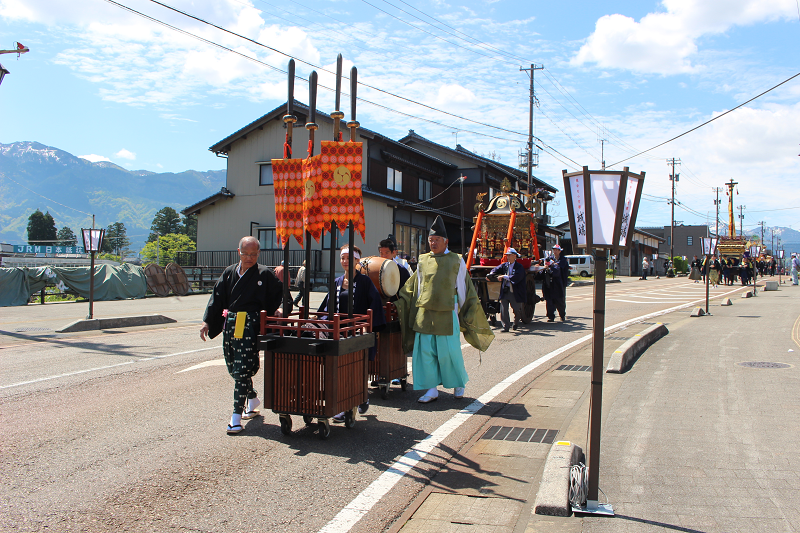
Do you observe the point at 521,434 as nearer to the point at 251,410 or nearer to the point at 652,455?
the point at 652,455

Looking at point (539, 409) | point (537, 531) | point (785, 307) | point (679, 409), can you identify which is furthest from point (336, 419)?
point (785, 307)

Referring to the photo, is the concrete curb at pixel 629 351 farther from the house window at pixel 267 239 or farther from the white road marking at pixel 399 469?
the house window at pixel 267 239

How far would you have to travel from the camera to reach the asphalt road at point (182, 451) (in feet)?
12.3

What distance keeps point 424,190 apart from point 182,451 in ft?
106

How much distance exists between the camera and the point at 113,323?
14672 millimetres

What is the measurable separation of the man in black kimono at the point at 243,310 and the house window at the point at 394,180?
2662 cm

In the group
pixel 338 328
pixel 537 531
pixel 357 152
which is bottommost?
pixel 537 531

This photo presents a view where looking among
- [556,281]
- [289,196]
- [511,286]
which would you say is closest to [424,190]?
[556,281]

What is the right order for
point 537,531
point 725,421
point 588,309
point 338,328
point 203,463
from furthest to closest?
1. point 588,309
2. point 725,421
3. point 338,328
4. point 203,463
5. point 537,531

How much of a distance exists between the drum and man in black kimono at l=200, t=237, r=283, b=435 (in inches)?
49.5

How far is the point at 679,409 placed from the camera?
636 centimetres

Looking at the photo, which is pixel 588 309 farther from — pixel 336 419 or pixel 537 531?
pixel 537 531

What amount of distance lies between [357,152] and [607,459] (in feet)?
10.9

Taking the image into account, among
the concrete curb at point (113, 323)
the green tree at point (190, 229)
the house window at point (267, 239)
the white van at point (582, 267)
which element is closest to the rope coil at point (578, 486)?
the concrete curb at point (113, 323)
